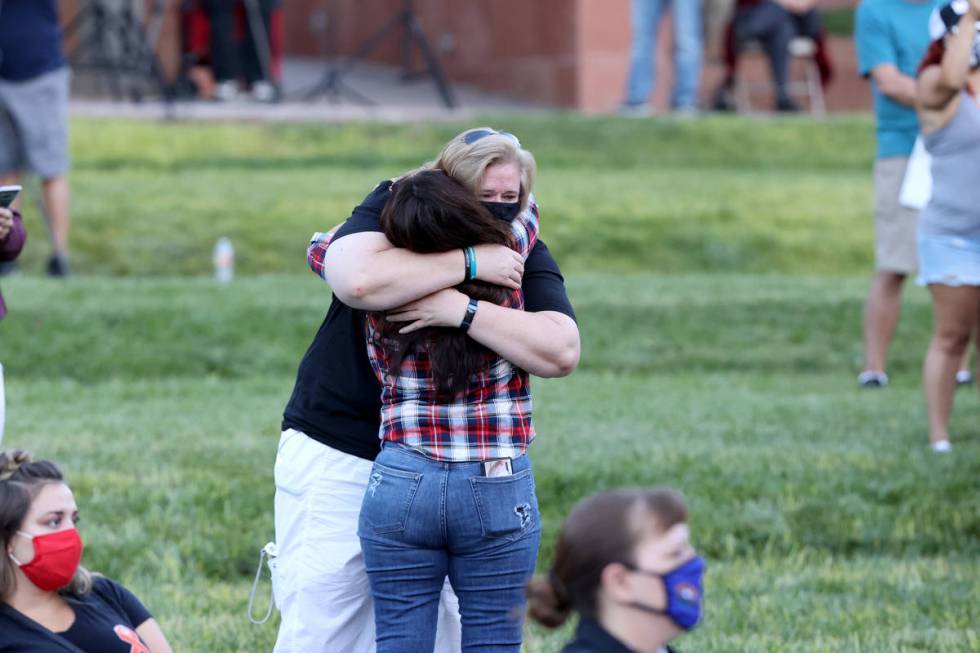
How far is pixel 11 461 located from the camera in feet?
12.3

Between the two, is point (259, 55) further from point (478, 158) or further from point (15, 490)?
point (478, 158)

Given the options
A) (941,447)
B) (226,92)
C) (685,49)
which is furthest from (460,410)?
(226,92)

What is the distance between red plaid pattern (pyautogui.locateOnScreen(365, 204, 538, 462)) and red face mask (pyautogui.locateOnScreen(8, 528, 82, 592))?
30.8 inches

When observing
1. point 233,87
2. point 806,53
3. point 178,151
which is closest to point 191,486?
point 178,151

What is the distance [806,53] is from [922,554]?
42.2 feet

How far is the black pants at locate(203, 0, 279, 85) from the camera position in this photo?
17609 mm

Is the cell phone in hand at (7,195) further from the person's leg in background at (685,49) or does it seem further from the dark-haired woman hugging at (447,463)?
the person's leg in background at (685,49)

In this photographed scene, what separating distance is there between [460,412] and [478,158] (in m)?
0.55

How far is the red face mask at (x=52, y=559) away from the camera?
3676 millimetres

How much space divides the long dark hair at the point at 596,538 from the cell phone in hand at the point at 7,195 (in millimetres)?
2290

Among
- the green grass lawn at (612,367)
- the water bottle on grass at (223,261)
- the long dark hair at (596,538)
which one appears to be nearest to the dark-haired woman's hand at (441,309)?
the long dark hair at (596,538)

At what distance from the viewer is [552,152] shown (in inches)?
627

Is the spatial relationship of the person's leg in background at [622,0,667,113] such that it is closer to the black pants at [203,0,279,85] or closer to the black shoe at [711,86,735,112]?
the black shoe at [711,86,735,112]

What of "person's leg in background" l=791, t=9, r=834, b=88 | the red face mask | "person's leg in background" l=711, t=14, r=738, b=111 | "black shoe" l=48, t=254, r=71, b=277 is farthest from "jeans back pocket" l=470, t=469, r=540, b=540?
"person's leg in background" l=791, t=9, r=834, b=88
